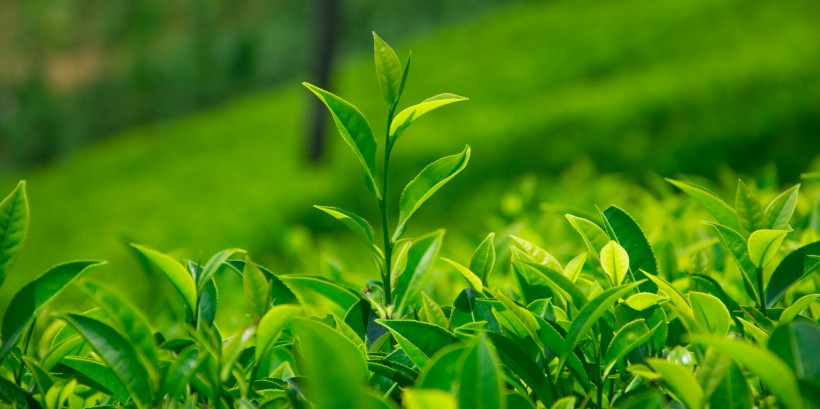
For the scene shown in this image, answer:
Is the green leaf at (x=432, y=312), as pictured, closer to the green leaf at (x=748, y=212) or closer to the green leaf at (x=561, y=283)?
the green leaf at (x=561, y=283)

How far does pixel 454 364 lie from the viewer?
2.01 feet

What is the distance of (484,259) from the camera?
101 centimetres

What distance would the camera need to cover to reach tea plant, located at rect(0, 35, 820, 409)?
2.16ft

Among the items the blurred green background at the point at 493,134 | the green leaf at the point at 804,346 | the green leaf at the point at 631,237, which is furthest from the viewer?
the blurred green background at the point at 493,134

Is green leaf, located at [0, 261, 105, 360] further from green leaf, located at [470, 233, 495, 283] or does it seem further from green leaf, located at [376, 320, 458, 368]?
green leaf, located at [470, 233, 495, 283]

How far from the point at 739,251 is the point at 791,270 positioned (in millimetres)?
61

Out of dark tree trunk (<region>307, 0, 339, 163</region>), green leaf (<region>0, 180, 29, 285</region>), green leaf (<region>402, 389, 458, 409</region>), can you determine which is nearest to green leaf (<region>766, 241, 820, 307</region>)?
green leaf (<region>402, 389, 458, 409</region>)

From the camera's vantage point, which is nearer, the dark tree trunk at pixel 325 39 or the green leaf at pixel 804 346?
the green leaf at pixel 804 346

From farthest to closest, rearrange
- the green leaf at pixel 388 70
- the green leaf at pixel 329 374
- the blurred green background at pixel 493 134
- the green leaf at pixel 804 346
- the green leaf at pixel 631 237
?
the blurred green background at pixel 493 134 → the green leaf at pixel 631 237 → the green leaf at pixel 388 70 → the green leaf at pixel 804 346 → the green leaf at pixel 329 374

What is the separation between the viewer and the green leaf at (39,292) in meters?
0.82

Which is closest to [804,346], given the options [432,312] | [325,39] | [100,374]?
[432,312]

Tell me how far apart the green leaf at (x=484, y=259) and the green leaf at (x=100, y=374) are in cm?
46

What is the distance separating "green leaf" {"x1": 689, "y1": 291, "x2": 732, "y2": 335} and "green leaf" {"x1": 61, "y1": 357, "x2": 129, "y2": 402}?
0.62 m

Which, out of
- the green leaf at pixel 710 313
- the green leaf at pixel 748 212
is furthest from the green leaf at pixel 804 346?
the green leaf at pixel 748 212
